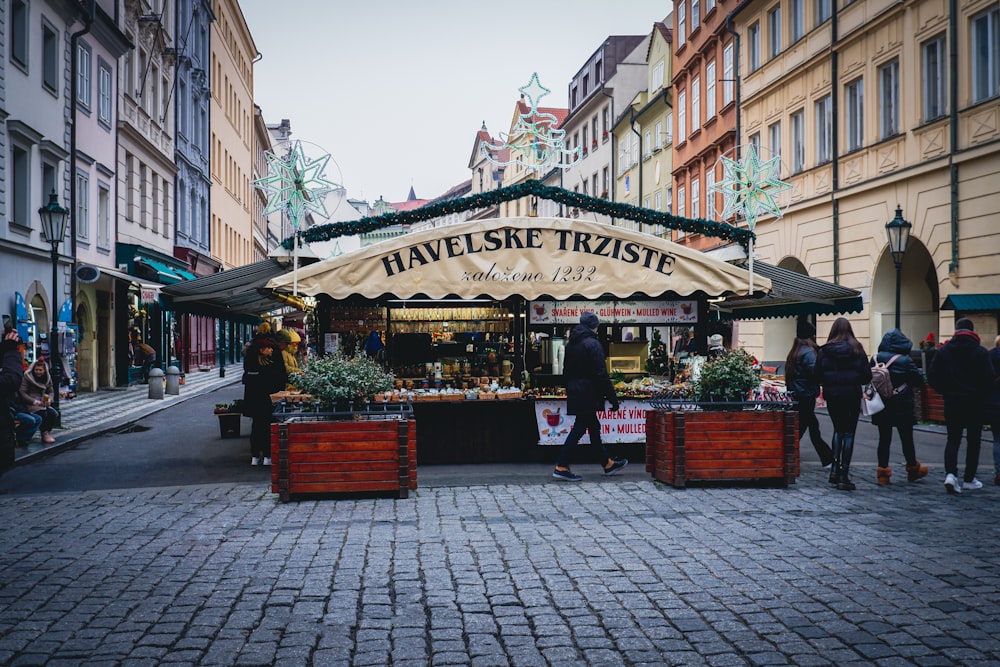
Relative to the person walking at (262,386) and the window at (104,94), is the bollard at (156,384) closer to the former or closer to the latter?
the window at (104,94)

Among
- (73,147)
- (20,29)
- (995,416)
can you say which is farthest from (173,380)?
(995,416)

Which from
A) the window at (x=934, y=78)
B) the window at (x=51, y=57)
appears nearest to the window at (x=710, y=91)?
the window at (x=934, y=78)

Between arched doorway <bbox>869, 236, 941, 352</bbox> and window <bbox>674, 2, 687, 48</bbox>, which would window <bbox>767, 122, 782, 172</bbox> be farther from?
window <bbox>674, 2, 687, 48</bbox>

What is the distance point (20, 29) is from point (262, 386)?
13.5 metres

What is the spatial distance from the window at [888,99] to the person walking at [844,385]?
545 inches

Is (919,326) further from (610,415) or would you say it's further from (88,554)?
(88,554)

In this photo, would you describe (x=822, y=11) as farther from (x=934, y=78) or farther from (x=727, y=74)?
(x=727, y=74)

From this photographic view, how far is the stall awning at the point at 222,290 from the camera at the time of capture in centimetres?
1312

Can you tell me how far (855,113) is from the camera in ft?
77.6

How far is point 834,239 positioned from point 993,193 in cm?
640

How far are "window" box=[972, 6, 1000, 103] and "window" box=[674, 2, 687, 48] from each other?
20498 mm

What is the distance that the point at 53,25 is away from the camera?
2252 centimetres

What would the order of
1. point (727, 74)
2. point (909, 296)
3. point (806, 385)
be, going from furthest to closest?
point (727, 74) → point (909, 296) → point (806, 385)

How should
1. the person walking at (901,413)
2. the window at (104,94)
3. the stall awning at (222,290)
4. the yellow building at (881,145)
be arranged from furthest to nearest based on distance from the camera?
the window at (104,94)
the yellow building at (881,145)
the stall awning at (222,290)
the person walking at (901,413)
